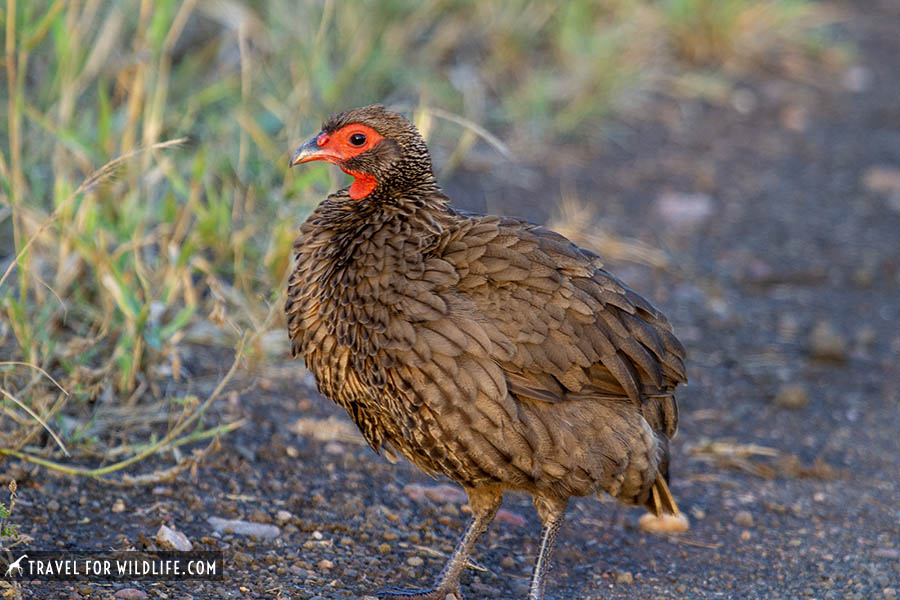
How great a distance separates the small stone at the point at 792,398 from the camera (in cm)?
486

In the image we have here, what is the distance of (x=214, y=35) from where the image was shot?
22.4ft

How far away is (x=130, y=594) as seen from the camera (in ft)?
9.77

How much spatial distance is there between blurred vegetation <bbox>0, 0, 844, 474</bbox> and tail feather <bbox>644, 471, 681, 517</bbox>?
1.32 m

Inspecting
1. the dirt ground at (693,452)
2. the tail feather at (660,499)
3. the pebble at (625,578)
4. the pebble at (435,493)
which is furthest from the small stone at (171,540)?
the tail feather at (660,499)

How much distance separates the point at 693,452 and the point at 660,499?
0.91m

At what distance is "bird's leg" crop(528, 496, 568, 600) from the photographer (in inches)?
130

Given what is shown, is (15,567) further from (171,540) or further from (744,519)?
(744,519)

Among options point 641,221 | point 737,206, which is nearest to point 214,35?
point 641,221

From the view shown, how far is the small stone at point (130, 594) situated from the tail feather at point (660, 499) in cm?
156

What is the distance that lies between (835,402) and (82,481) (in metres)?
3.15

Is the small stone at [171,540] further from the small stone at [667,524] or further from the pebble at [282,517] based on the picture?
the small stone at [667,524]

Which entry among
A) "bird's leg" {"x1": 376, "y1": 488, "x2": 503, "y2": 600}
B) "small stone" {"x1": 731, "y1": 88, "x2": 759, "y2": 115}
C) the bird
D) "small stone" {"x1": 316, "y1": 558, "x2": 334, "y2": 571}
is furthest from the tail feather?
"small stone" {"x1": 731, "y1": 88, "x2": 759, "y2": 115}

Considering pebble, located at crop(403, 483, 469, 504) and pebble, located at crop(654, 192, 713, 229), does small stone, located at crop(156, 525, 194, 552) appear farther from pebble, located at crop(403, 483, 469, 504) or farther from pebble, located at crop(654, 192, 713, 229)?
pebble, located at crop(654, 192, 713, 229)

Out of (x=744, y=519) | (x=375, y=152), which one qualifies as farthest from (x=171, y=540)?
(x=744, y=519)
